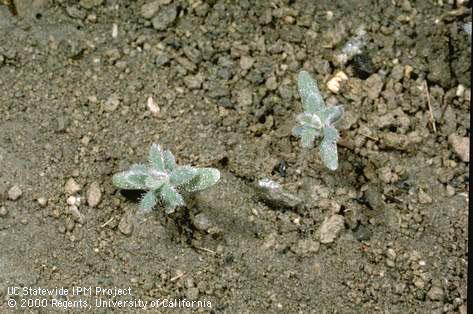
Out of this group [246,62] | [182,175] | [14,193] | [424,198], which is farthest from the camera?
[246,62]

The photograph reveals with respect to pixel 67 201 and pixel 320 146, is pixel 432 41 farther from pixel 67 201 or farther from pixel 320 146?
pixel 67 201

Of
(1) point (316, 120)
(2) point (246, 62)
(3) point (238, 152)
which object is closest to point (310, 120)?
(1) point (316, 120)

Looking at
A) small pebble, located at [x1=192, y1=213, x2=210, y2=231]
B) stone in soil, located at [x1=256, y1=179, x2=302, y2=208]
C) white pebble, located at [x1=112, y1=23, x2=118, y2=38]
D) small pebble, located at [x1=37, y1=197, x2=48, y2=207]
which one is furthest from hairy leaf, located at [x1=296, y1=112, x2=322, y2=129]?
small pebble, located at [x1=37, y1=197, x2=48, y2=207]

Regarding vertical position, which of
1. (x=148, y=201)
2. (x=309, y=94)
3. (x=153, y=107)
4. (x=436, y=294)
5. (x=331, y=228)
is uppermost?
(x=309, y=94)

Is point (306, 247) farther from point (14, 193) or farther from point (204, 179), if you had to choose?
point (14, 193)

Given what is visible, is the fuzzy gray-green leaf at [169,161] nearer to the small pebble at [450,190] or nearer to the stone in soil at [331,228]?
the stone in soil at [331,228]

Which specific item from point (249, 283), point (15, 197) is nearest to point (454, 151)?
point (249, 283)
